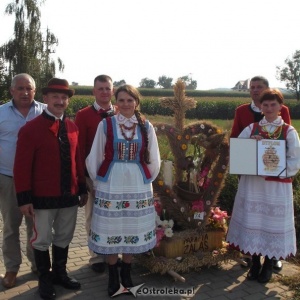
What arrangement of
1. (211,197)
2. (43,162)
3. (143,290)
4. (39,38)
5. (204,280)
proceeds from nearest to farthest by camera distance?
(43,162) < (143,290) < (204,280) < (211,197) < (39,38)

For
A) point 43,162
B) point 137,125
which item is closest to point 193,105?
point 137,125

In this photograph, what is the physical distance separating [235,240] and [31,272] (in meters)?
2.40

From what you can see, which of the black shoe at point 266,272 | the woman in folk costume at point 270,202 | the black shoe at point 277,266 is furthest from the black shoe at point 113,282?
the black shoe at point 277,266

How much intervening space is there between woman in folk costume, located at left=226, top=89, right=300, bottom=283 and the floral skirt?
1.22 meters

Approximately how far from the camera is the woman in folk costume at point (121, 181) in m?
3.75

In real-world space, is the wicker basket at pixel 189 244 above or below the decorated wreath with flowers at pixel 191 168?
below

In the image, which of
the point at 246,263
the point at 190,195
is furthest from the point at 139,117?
the point at 246,263

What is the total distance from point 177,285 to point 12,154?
227cm

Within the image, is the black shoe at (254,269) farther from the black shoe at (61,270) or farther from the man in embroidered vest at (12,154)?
the man in embroidered vest at (12,154)

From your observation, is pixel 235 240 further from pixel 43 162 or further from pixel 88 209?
pixel 43 162

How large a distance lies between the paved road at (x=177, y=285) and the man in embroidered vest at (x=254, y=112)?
48 centimetres

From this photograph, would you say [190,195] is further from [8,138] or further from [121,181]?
[8,138]

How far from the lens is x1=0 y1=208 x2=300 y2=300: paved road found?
395 cm

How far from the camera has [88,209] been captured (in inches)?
182
